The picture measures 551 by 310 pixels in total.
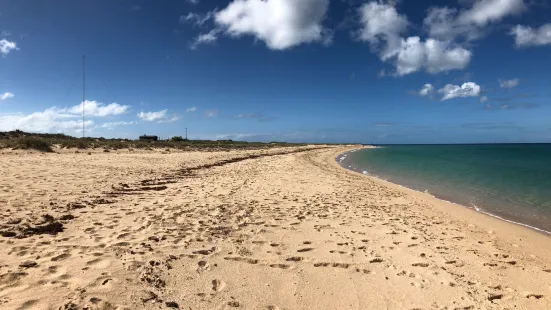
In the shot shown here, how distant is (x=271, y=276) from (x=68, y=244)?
12.1 feet

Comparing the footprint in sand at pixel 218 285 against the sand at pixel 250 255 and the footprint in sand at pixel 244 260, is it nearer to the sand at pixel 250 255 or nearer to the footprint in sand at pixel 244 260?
the sand at pixel 250 255

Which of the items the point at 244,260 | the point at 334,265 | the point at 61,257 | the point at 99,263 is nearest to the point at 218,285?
the point at 244,260

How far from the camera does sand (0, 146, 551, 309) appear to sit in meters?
4.21

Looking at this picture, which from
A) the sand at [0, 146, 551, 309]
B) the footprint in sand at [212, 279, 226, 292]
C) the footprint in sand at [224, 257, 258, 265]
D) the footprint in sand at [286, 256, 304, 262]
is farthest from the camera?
the footprint in sand at [286, 256, 304, 262]

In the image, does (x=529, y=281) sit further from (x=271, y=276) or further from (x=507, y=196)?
(x=507, y=196)

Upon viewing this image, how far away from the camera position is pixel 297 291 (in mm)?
4512

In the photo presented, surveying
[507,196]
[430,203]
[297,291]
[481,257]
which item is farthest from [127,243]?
[507,196]

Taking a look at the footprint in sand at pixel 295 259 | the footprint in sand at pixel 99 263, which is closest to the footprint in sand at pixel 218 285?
the footprint in sand at pixel 295 259

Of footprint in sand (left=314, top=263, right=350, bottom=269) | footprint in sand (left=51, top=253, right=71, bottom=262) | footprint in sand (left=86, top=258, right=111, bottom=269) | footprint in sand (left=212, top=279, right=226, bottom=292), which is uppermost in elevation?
footprint in sand (left=51, top=253, right=71, bottom=262)

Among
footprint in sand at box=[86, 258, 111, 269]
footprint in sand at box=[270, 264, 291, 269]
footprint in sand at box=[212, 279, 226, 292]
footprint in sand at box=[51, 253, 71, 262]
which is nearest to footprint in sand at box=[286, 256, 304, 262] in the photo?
footprint in sand at box=[270, 264, 291, 269]

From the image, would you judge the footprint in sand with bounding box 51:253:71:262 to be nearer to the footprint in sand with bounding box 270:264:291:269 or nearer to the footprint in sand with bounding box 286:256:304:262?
the footprint in sand with bounding box 270:264:291:269

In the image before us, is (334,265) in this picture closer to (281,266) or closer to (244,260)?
(281,266)

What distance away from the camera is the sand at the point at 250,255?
13.8 ft

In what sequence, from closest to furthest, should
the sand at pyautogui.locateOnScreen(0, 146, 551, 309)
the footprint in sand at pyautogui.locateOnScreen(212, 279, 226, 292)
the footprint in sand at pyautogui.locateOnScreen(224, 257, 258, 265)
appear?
the sand at pyautogui.locateOnScreen(0, 146, 551, 309), the footprint in sand at pyautogui.locateOnScreen(212, 279, 226, 292), the footprint in sand at pyautogui.locateOnScreen(224, 257, 258, 265)
